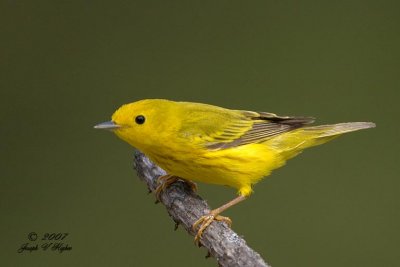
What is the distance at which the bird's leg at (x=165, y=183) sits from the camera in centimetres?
418

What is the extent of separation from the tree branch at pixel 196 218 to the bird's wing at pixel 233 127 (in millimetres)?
333

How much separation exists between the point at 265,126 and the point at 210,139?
0.49m

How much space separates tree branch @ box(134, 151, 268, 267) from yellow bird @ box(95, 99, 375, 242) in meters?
0.06

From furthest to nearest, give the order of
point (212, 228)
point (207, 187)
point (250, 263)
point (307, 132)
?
point (207, 187)
point (307, 132)
point (212, 228)
point (250, 263)

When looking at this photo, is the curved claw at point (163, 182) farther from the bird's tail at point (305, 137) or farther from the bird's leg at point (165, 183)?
the bird's tail at point (305, 137)

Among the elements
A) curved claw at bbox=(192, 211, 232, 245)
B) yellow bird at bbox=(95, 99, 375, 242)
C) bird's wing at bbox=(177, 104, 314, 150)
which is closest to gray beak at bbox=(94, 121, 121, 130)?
yellow bird at bbox=(95, 99, 375, 242)

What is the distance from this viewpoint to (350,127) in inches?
182

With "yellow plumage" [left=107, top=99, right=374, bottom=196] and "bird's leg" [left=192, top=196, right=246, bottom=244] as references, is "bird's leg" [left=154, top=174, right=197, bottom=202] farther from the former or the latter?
"bird's leg" [left=192, top=196, right=246, bottom=244]

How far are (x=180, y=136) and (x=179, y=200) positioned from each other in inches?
14.5

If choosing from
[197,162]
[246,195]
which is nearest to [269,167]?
[246,195]

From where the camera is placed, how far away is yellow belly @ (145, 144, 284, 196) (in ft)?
13.1

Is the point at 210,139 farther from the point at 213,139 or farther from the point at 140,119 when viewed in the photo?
the point at 140,119

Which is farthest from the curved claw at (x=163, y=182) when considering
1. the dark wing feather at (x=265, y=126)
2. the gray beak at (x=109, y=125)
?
the gray beak at (x=109, y=125)

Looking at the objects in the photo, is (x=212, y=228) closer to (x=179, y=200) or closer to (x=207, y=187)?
(x=179, y=200)
